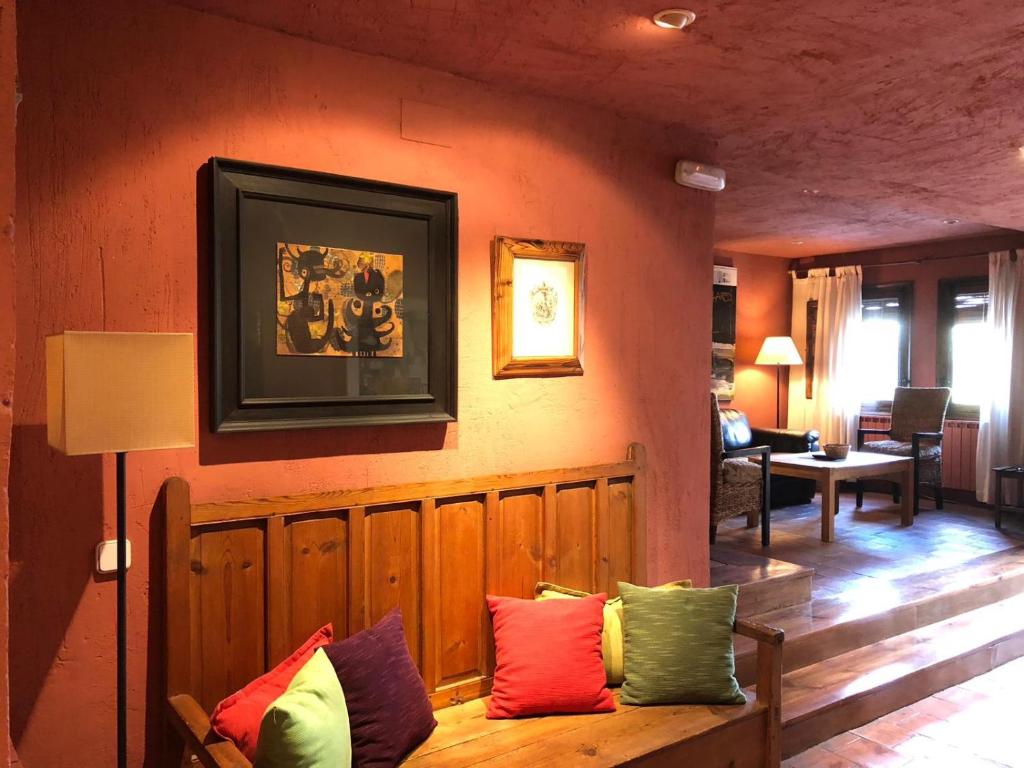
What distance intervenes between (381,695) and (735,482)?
10.7 ft

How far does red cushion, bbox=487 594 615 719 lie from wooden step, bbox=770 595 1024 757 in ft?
3.49

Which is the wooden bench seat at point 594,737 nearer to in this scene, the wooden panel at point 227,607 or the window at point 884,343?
the wooden panel at point 227,607

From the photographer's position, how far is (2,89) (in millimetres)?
1122

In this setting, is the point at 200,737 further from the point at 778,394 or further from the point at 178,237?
the point at 778,394

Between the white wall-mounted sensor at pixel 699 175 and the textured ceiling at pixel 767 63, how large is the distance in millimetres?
120

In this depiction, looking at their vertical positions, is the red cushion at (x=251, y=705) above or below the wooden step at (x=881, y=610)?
above

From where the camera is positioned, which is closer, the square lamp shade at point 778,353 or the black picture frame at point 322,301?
the black picture frame at point 322,301

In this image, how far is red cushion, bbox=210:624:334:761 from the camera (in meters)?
1.85

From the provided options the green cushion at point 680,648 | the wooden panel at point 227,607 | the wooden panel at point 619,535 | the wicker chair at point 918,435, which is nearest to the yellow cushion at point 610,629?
the green cushion at point 680,648

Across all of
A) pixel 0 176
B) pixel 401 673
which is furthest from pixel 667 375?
pixel 0 176

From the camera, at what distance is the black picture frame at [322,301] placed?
2100 millimetres

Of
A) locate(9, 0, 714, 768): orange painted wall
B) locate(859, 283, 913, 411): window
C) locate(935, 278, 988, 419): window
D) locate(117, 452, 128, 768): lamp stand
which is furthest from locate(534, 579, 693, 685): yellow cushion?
locate(859, 283, 913, 411): window

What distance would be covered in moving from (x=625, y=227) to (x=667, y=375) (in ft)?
2.08

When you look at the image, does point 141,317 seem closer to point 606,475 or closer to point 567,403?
point 567,403
